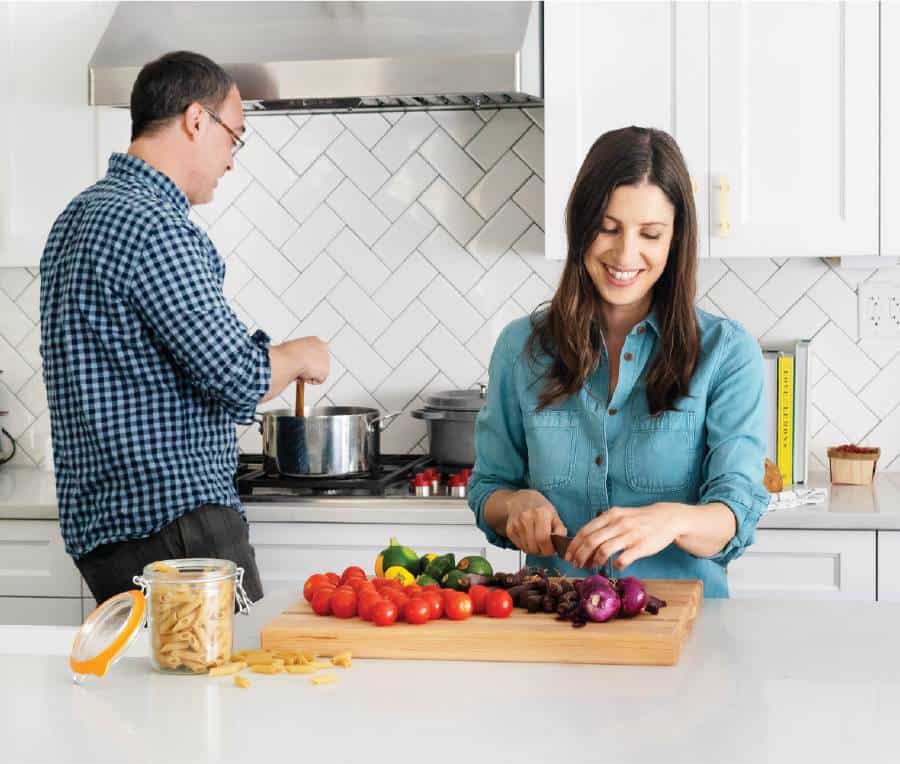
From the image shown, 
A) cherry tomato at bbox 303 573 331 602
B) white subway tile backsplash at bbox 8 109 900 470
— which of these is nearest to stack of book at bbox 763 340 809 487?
white subway tile backsplash at bbox 8 109 900 470

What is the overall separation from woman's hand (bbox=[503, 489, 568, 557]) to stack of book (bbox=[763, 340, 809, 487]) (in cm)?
145

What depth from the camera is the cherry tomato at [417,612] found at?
5.40 ft

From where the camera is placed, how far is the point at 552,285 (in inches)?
141

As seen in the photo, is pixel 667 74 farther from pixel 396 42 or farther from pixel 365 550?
pixel 365 550

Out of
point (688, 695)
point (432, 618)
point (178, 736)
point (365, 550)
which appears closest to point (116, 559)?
point (365, 550)

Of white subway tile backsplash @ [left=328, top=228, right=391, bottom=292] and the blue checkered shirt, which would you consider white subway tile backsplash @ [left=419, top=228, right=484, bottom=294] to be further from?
the blue checkered shirt

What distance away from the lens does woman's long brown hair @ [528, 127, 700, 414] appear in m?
1.96

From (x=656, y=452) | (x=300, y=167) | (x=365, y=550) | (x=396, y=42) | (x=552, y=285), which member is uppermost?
(x=396, y=42)

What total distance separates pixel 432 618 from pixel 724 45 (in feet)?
6.41

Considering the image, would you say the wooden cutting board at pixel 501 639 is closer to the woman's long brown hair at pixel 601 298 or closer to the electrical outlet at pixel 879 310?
the woman's long brown hair at pixel 601 298

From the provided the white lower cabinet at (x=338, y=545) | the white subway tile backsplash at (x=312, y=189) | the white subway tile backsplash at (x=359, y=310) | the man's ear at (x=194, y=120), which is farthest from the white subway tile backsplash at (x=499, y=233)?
the man's ear at (x=194, y=120)

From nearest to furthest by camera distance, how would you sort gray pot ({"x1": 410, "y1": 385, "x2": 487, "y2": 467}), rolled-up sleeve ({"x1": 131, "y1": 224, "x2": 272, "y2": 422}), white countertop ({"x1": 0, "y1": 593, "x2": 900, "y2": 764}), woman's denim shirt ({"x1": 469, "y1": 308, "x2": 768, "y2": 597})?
1. white countertop ({"x1": 0, "y1": 593, "x2": 900, "y2": 764})
2. woman's denim shirt ({"x1": 469, "y1": 308, "x2": 768, "y2": 597})
3. rolled-up sleeve ({"x1": 131, "y1": 224, "x2": 272, "y2": 422})
4. gray pot ({"x1": 410, "y1": 385, "x2": 487, "y2": 467})

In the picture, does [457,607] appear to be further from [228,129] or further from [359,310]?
[359,310]

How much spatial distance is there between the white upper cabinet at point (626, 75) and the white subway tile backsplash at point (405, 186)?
0.53m
